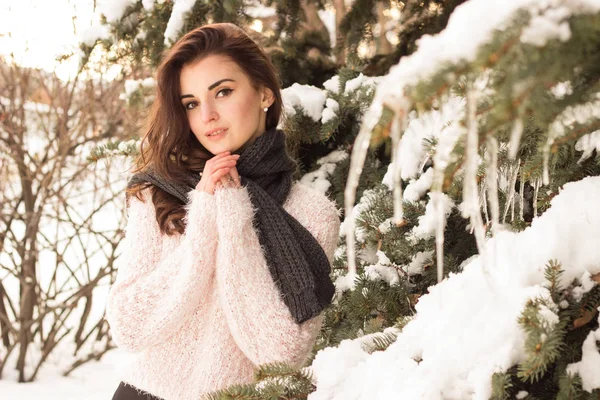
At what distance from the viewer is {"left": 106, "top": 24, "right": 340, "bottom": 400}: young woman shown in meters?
1.67

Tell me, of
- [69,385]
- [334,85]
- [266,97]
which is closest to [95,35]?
[266,97]

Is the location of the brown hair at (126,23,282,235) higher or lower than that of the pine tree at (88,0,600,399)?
higher

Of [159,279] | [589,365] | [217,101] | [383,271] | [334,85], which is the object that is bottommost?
[589,365]

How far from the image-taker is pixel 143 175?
1912 millimetres

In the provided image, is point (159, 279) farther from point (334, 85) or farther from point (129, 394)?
point (334, 85)

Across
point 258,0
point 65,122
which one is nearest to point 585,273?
point 258,0

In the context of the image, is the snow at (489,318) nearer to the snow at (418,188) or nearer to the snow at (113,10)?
the snow at (418,188)

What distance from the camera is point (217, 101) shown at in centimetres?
187

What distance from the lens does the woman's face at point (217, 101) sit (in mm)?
1853

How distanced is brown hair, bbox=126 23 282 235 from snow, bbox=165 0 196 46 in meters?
0.36

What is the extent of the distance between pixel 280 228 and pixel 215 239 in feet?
0.62

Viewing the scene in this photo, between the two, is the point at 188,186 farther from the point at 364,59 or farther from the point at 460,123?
the point at 460,123

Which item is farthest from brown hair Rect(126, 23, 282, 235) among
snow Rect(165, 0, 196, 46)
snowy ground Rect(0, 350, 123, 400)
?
snowy ground Rect(0, 350, 123, 400)

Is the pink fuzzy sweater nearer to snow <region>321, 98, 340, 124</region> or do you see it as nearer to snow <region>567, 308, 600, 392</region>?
snow <region>321, 98, 340, 124</region>
